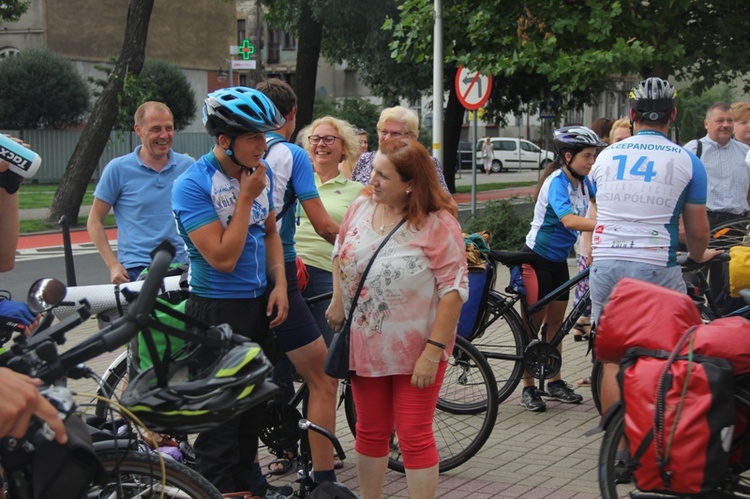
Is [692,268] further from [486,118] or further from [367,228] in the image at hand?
[486,118]

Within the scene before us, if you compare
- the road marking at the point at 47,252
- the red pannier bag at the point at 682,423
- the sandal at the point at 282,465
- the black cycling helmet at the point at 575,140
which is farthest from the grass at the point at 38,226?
the red pannier bag at the point at 682,423

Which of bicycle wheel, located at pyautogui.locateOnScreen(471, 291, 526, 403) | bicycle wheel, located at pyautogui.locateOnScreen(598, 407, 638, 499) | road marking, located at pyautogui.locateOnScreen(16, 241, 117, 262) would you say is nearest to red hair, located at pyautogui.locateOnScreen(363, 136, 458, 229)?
bicycle wheel, located at pyautogui.locateOnScreen(598, 407, 638, 499)

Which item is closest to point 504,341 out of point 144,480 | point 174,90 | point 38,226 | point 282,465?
point 282,465

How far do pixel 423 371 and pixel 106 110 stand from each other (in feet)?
61.1

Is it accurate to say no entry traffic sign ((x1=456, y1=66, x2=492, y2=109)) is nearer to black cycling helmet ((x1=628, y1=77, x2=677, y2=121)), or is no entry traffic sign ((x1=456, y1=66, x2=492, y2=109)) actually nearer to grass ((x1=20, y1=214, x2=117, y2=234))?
grass ((x1=20, y1=214, x2=117, y2=234))

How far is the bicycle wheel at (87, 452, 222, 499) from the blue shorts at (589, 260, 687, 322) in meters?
2.67

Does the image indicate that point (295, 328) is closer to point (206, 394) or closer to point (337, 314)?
point (337, 314)

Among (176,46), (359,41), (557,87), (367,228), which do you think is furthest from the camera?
(176,46)

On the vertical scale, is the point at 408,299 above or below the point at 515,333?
above

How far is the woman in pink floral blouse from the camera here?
420cm

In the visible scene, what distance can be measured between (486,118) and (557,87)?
1511 cm

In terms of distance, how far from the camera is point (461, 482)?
534 cm

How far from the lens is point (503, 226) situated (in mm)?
15305

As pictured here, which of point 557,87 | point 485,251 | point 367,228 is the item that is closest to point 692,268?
point 485,251
